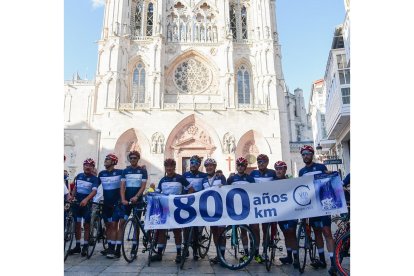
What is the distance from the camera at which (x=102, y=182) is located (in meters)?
5.61

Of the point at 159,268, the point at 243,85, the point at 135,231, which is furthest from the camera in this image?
the point at 243,85

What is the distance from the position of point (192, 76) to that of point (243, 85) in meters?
4.49

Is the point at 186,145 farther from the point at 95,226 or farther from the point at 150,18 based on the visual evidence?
the point at 95,226

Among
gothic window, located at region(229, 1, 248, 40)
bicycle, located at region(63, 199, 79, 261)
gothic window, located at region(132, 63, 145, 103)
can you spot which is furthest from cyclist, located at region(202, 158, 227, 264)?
gothic window, located at region(229, 1, 248, 40)

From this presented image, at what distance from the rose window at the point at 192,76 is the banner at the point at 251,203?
70.0 feet

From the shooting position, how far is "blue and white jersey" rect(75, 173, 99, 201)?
570 cm

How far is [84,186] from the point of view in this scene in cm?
571

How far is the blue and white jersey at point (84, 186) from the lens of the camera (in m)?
5.70

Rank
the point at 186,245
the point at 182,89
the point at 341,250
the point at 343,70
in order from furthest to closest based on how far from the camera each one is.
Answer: the point at 182,89 < the point at 343,70 < the point at 186,245 < the point at 341,250

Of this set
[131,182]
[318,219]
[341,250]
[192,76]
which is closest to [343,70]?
[318,219]

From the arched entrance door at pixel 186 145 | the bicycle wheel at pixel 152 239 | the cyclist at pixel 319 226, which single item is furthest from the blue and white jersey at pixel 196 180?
the arched entrance door at pixel 186 145

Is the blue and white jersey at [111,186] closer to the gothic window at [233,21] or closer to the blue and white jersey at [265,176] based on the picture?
the blue and white jersey at [265,176]
